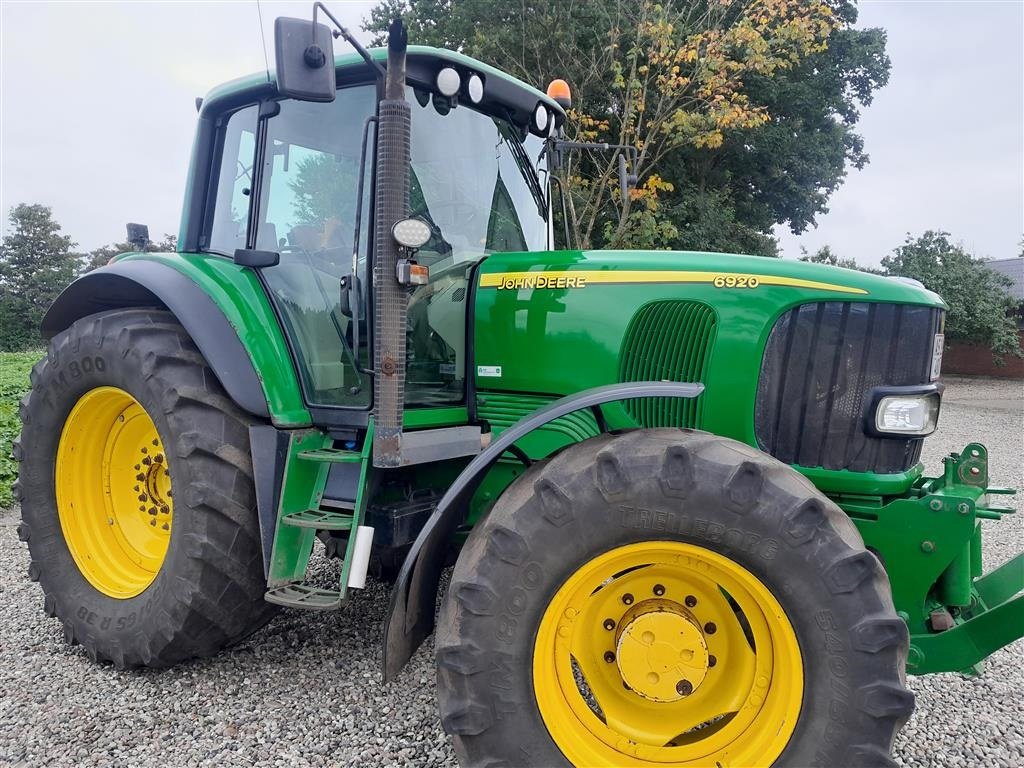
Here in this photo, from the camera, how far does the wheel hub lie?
200 cm

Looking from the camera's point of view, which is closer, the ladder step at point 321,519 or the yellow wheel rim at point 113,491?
the ladder step at point 321,519

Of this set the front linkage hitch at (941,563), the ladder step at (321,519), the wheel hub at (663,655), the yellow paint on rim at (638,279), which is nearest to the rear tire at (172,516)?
the ladder step at (321,519)

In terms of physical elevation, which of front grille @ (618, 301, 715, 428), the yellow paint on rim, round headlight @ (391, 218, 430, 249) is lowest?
front grille @ (618, 301, 715, 428)

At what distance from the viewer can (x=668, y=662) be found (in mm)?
2004

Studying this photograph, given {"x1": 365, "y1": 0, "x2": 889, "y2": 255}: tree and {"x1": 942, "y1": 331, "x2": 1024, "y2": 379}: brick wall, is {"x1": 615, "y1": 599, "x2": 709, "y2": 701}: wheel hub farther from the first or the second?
{"x1": 942, "y1": 331, "x2": 1024, "y2": 379}: brick wall

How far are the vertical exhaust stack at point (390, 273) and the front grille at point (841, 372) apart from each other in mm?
1290

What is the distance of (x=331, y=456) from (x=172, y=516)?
0.76 m

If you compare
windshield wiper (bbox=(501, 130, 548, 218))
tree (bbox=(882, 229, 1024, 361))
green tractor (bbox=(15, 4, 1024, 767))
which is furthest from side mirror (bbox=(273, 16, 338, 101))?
tree (bbox=(882, 229, 1024, 361))

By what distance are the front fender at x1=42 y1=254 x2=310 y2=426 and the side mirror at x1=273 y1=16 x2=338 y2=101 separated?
1.00 meters

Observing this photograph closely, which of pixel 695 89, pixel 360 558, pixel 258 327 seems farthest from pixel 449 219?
pixel 695 89

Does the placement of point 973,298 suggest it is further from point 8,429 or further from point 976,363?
point 8,429

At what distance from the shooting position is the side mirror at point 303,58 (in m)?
2.04

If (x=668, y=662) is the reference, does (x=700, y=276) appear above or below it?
above

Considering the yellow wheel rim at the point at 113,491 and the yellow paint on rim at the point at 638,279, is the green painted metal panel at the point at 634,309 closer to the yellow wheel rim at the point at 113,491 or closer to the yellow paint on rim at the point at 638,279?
the yellow paint on rim at the point at 638,279
